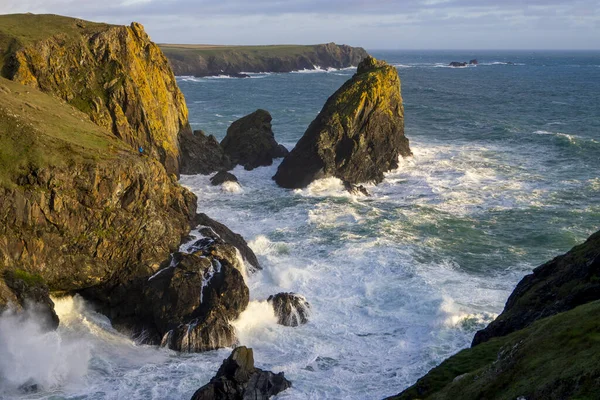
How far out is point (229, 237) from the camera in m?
44.6

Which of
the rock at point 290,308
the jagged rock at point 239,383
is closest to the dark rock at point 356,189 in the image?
the rock at point 290,308

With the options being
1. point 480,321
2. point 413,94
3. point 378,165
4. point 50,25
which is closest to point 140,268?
point 480,321

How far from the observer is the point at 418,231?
51.4 metres

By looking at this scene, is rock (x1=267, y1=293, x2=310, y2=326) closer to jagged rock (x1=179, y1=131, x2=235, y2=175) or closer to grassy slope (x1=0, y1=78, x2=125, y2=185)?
grassy slope (x1=0, y1=78, x2=125, y2=185)

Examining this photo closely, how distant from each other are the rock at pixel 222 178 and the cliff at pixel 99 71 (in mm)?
4126

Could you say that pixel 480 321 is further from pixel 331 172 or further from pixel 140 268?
pixel 331 172

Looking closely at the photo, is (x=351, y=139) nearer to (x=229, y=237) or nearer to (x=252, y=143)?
(x=252, y=143)

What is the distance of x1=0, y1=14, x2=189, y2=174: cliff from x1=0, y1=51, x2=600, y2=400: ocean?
28.2ft

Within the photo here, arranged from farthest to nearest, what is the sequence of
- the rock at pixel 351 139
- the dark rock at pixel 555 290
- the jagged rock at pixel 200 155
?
the jagged rock at pixel 200 155 < the rock at pixel 351 139 < the dark rock at pixel 555 290

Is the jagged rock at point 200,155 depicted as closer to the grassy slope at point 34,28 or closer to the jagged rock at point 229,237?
the grassy slope at point 34,28

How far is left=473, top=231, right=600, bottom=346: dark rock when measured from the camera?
82.7 feet

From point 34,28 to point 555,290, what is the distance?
48356mm

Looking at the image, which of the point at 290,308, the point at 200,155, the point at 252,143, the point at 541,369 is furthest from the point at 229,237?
the point at 252,143

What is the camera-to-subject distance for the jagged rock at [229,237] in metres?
43.5
